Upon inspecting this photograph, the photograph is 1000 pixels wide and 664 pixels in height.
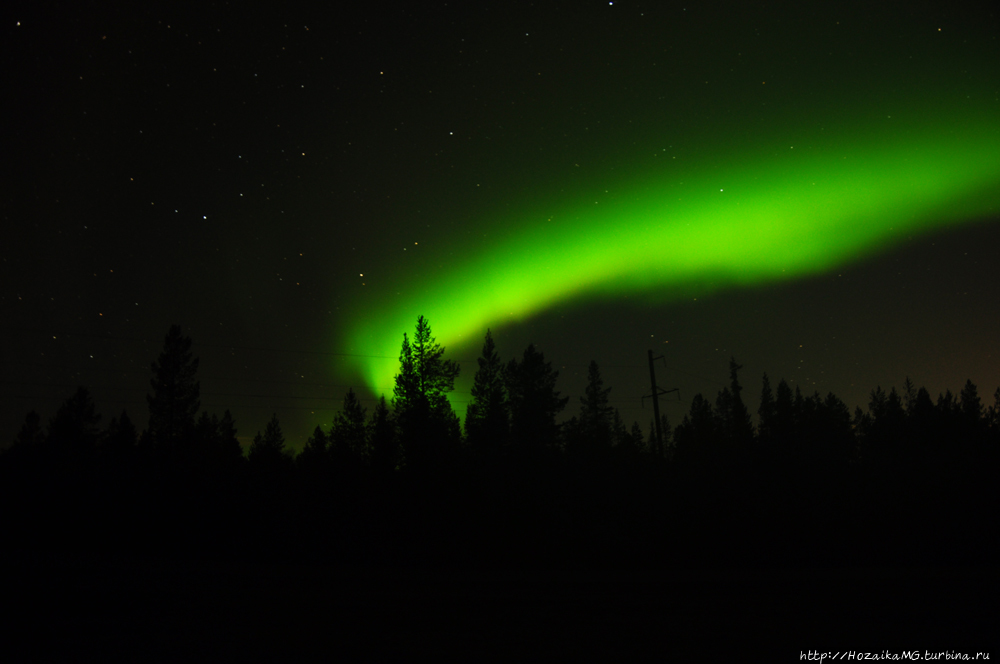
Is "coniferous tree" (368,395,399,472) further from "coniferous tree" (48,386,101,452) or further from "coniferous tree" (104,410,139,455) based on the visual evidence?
"coniferous tree" (48,386,101,452)

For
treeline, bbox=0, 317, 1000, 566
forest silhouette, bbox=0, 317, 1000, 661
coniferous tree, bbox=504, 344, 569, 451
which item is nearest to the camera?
forest silhouette, bbox=0, 317, 1000, 661

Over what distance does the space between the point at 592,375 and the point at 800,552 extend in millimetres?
57629

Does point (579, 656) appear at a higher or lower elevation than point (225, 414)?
lower

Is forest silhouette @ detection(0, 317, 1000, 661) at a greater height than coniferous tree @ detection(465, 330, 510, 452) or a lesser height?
lesser

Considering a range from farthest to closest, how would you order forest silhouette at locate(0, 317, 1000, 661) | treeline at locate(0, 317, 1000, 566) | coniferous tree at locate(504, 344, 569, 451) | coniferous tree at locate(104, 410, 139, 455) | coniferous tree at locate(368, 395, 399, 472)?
coniferous tree at locate(104, 410, 139, 455) → coniferous tree at locate(504, 344, 569, 451) → coniferous tree at locate(368, 395, 399, 472) → treeline at locate(0, 317, 1000, 566) → forest silhouette at locate(0, 317, 1000, 661)

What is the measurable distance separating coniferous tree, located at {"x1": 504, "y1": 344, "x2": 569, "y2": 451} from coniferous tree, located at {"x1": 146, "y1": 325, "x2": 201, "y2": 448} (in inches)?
1098

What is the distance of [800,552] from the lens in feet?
53.5

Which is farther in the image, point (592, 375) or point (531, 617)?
point (592, 375)

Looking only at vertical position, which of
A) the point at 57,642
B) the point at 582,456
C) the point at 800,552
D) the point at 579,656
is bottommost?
the point at 800,552

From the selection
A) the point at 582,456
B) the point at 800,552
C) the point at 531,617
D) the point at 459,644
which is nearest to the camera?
the point at 459,644

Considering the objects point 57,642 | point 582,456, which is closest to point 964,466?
point 582,456

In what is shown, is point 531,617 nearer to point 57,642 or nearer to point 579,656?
point 579,656

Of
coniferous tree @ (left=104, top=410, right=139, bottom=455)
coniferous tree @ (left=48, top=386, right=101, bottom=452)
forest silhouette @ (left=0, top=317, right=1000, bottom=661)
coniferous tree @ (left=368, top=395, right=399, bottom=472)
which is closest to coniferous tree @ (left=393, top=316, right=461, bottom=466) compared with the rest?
coniferous tree @ (left=368, top=395, right=399, bottom=472)

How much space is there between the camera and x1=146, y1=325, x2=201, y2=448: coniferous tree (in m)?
47.5
